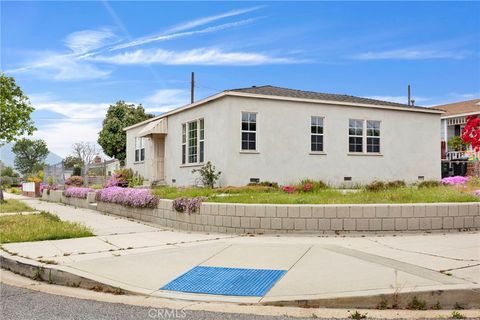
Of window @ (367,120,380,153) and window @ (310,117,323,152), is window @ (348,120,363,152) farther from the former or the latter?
window @ (310,117,323,152)

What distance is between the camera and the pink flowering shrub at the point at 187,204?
1104 cm

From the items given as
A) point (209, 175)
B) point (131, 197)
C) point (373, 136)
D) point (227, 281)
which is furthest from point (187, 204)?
point (373, 136)

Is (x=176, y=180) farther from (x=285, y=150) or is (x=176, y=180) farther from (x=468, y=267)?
(x=468, y=267)

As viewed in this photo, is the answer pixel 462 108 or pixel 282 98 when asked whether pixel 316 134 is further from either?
pixel 462 108

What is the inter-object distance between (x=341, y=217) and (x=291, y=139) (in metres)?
10.1

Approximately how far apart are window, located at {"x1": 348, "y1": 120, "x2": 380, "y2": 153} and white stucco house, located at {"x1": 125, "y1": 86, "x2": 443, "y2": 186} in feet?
0.15

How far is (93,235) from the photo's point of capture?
34.3ft

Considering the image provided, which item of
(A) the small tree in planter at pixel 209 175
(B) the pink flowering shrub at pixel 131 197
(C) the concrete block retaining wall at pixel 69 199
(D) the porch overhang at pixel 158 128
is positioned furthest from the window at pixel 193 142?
(B) the pink flowering shrub at pixel 131 197

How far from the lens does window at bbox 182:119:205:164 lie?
67.4ft

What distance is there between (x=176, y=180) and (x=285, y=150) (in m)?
6.16

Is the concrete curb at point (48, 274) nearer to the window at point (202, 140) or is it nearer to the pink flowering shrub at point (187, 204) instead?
the pink flowering shrub at point (187, 204)

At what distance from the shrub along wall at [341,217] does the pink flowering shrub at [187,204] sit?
0.55 m

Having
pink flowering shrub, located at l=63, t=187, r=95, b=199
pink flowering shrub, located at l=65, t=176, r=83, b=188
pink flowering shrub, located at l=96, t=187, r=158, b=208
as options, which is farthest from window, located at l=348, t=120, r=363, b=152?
pink flowering shrub, located at l=65, t=176, r=83, b=188

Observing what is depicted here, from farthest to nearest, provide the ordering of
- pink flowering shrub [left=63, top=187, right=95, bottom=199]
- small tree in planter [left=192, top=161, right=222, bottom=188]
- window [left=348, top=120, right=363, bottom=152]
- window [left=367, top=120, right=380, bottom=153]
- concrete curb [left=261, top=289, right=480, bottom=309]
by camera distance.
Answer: window [left=367, top=120, right=380, bottom=153] → window [left=348, top=120, right=363, bottom=152] → pink flowering shrub [left=63, top=187, right=95, bottom=199] → small tree in planter [left=192, top=161, right=222, bottom=188] → concrete curb [left=261, top=289, right=480, bottom=309]
